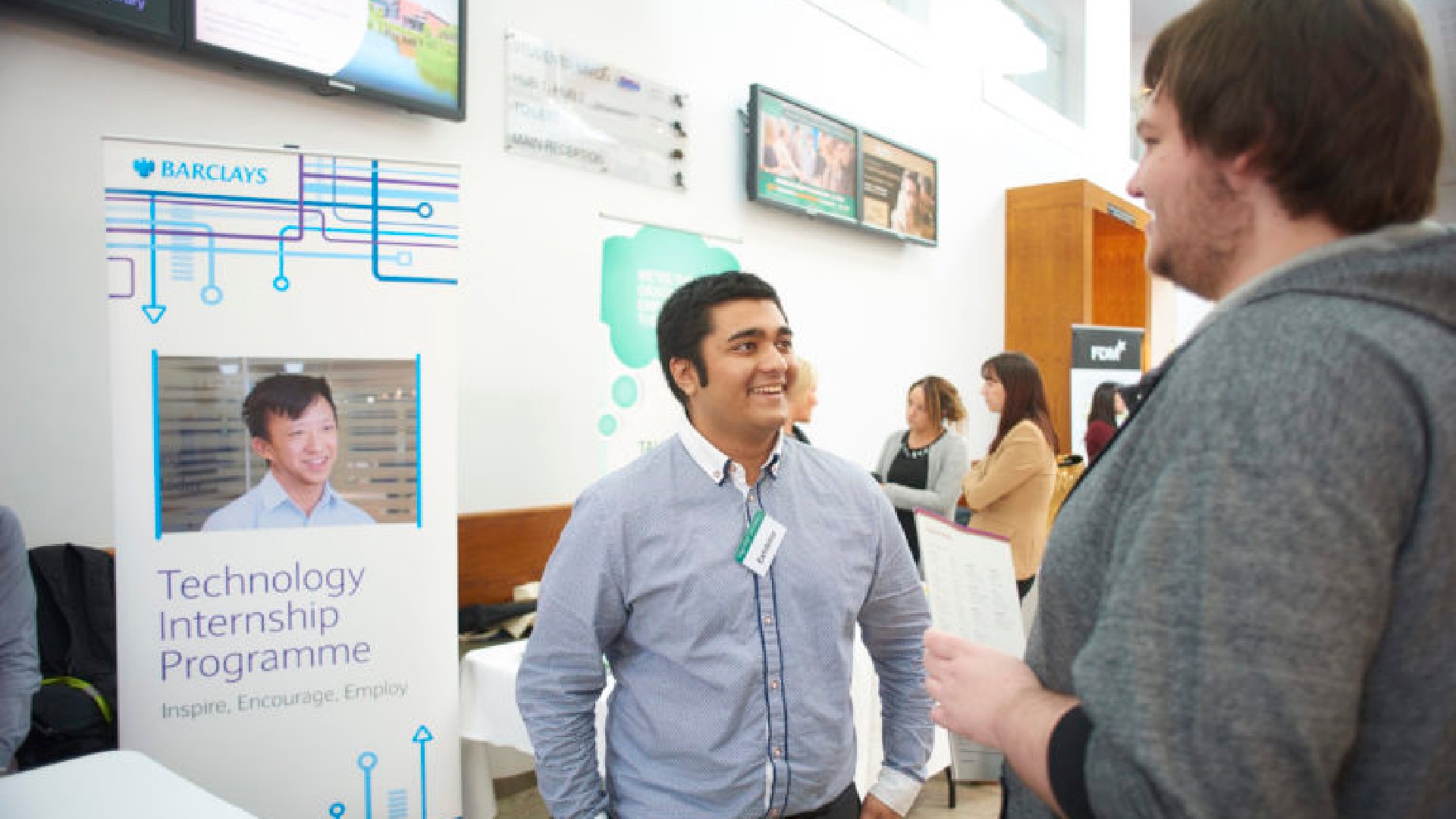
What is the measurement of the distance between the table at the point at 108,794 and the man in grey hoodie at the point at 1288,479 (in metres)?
1.42

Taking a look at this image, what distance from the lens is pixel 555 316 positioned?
3.62 m

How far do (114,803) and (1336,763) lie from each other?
1791 mm

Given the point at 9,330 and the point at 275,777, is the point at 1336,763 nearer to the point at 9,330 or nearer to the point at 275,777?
the point at 275,777

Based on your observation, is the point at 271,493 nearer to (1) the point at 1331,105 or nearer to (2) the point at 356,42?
(2) the point at 356,42

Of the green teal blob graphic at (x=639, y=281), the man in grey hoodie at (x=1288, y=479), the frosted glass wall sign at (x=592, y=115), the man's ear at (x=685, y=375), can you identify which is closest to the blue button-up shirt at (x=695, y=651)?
the man's ear at (x=685, y=375)

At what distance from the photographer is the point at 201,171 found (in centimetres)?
211

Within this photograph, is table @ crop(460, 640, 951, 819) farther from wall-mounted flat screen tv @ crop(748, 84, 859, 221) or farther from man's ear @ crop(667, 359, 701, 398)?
wall-mounted flat screen tv @ crop(748, 84, 859, 221)

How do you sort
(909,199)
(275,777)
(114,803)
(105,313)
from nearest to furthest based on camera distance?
(114,803)
(275,777)
(105,313)
(909,199)

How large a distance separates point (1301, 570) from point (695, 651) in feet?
3.14

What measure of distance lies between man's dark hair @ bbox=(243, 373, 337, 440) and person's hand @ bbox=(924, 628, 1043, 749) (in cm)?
182

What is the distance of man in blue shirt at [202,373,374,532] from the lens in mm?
2129

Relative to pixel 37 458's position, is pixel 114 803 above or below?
below

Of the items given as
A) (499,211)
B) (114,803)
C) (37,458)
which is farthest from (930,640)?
(499,211)

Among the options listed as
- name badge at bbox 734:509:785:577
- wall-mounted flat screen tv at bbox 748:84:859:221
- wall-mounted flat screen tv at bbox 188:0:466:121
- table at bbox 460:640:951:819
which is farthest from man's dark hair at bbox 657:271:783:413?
wall-mounted flat screen tv at bbox 748:84:859:221
